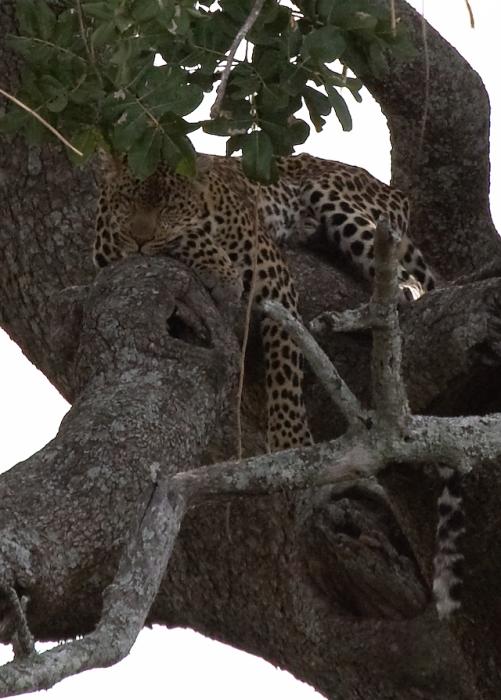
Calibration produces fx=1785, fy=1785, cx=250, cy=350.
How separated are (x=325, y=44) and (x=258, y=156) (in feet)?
1.36

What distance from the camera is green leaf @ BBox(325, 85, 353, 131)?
5652 millimetres

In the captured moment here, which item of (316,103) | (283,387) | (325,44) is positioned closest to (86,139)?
(316,103)

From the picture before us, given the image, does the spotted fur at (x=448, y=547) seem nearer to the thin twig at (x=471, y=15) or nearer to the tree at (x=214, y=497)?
the tree at (x=214, y=497)

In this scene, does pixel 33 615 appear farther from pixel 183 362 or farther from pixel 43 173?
pixel 43 173

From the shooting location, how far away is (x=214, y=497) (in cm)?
475

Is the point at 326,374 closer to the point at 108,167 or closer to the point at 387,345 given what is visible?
the point at 387,345

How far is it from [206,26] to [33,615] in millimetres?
1889

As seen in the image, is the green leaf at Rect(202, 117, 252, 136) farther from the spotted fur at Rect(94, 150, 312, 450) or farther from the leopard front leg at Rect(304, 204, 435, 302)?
the leopard front leg at Rect(304, 204, 435, 302)

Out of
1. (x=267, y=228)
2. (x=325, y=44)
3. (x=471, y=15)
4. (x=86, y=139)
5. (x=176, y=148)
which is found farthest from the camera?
(x=267, y=228)

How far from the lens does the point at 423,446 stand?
4.89 meters

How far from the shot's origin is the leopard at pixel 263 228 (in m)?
7.20

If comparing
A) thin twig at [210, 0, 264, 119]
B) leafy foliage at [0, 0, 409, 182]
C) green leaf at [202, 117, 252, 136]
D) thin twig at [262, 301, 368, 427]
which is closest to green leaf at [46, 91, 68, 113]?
leafy foliage at [0, 0, 409, 182]

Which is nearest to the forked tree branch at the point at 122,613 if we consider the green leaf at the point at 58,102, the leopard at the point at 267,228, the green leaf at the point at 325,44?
the green leaf at the point at 325,44

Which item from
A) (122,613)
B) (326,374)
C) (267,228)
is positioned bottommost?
(122,613)
